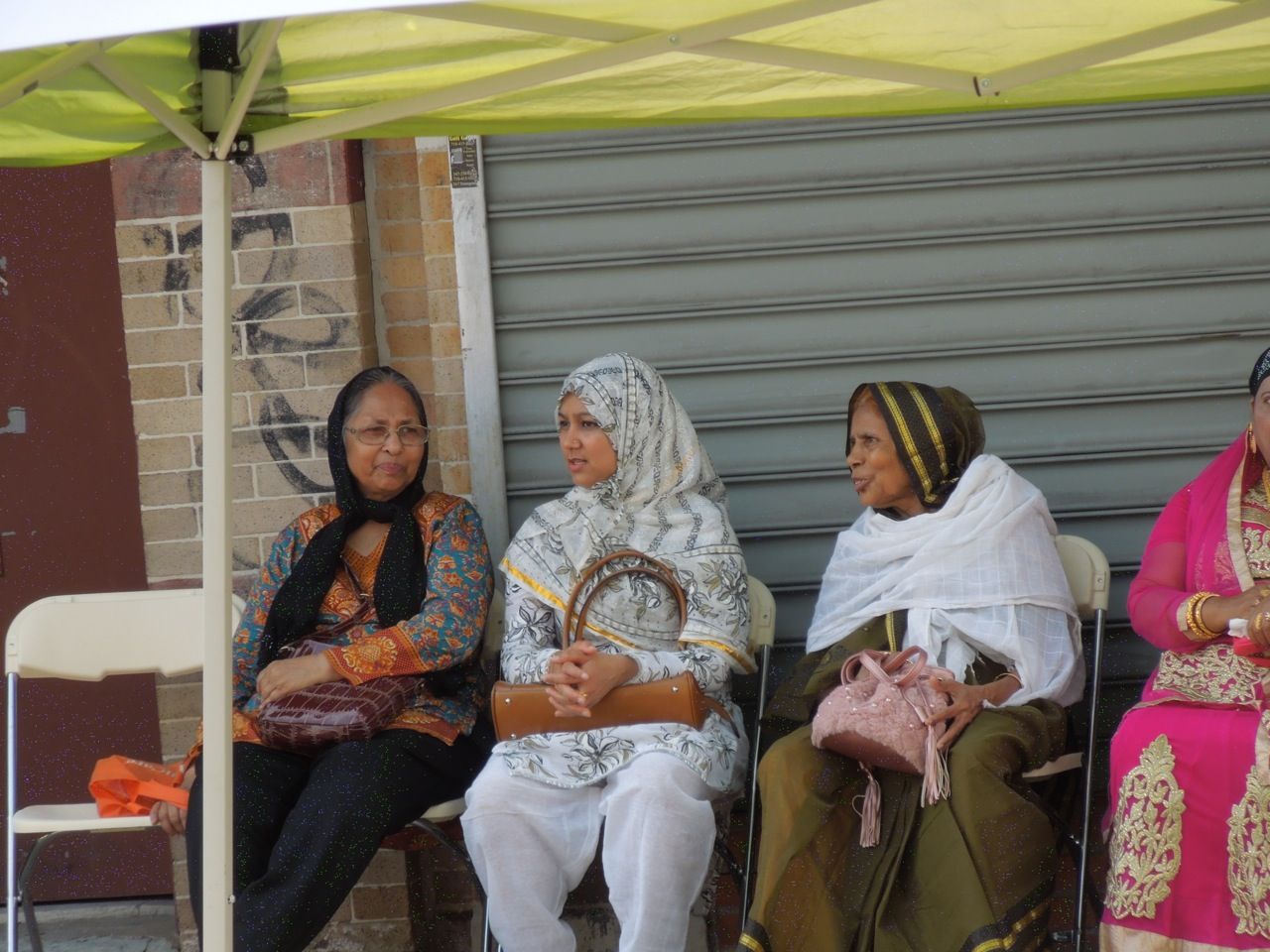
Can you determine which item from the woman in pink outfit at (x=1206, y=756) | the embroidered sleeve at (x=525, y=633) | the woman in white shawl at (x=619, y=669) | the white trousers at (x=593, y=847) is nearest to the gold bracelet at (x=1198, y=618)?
the woman in pink outfit at (x=1206, y=756)

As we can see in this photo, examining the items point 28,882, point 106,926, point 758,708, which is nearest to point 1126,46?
point 758,708

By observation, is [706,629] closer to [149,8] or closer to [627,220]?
[627,220]

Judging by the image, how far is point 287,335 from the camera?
434 cm

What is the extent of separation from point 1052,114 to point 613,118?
1.61 meters

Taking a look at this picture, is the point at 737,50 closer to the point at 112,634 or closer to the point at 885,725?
the point at 885,725

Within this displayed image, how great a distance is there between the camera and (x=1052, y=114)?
441 cm

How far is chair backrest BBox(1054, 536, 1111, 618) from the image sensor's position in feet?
12.9

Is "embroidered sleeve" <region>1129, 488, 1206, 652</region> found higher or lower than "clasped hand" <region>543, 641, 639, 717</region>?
higher

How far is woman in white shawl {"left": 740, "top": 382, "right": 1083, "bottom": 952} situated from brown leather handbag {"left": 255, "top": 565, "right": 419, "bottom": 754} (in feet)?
3.14

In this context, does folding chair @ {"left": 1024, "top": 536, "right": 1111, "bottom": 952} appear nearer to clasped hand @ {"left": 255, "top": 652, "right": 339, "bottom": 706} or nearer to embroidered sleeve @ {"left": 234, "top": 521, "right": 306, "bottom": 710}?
clasped hand @ {"left": 255, "top": 652, "right": 339, "bottom": 706}

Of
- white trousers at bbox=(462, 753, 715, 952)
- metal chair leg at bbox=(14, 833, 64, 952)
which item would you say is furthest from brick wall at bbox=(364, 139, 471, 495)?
metal chair leg at bbox=(14, 833, 64, 952)

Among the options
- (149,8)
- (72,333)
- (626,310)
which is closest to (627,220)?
(626,310)

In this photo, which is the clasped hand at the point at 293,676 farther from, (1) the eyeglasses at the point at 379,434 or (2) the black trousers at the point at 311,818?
(1) the eyeglasses at the point at 379,434

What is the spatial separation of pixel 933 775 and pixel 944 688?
8.9 inches
